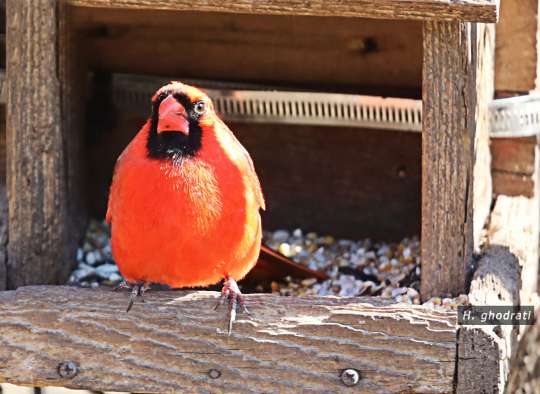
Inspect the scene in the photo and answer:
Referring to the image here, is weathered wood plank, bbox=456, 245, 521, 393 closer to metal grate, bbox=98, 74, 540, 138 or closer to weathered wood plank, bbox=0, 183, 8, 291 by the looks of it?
metal grate, bbox=98, 74, 540, 138

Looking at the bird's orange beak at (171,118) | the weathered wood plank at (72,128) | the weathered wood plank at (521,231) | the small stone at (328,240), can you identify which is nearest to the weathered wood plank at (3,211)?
the weathered wood plank at (72,128)

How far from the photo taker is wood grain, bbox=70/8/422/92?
10.1ft

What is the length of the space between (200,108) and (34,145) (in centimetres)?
40

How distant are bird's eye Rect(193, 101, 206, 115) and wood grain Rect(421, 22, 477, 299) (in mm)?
484

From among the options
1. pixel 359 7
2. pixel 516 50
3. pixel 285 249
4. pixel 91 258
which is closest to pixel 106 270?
pixel 91 258

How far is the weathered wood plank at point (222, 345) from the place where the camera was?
2.33 m

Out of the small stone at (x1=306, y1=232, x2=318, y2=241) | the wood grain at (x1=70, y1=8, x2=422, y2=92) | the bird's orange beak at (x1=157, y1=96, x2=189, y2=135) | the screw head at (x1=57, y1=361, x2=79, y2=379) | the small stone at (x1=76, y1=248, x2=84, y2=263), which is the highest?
the wood grain at (x1=70, y1=8, x2=422, y2=92)

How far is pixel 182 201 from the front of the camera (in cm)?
244

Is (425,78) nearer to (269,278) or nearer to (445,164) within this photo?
(445,164)

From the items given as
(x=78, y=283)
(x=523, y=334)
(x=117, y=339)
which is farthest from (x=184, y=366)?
(x=523, y=334)

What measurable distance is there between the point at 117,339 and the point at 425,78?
87 centimetres

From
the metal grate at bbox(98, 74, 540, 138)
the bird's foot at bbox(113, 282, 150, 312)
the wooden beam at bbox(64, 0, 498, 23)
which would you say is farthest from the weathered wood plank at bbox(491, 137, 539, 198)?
the bird's foot at bbox(113, 282, 150, 312)

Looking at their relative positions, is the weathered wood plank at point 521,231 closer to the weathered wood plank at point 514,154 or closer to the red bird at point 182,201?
the weathered wood plank at point 514,154

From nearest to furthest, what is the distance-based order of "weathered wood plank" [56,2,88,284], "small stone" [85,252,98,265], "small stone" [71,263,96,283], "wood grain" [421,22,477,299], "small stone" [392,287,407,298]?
"wood grain" [421,22,477,299] → "weathered wood plank" [56,2,88,284] → "small stone" [392,287,407,298] → "small stone" [71,263,96,283] → "small stone" [85,252,98,265]
